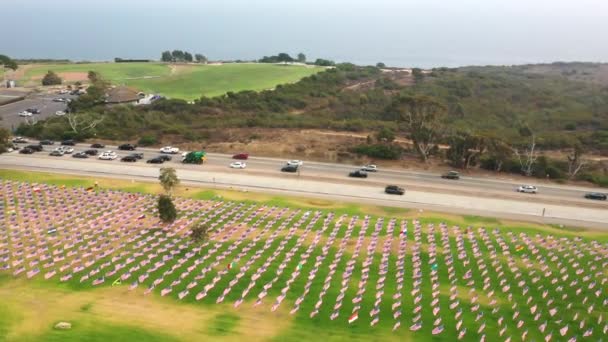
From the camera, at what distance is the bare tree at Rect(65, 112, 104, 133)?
82.6 metres

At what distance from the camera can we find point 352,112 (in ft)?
351

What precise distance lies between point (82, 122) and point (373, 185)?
5224 centimetres

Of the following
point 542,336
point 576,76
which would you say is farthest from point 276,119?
point 576,76

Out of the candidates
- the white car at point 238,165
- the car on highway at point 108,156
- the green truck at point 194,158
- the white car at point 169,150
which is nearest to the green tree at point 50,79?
the car on highway at point 108,156

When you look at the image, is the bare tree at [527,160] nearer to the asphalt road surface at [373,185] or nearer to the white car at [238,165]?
the asphalt road surface at [373,185]

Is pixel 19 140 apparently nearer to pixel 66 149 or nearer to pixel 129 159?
pixel 66 149

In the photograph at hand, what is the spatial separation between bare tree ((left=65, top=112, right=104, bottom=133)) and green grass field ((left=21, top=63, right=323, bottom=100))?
118ft

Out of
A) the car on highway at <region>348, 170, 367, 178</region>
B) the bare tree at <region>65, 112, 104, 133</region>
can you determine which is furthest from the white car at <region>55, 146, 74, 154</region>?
the car on highway at <region>348, 170, 367, 178</region>

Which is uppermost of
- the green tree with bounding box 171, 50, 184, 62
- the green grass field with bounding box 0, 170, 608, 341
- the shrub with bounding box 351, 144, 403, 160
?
the green tree with bounding box 171, 50, 184, 62

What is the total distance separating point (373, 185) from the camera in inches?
2386

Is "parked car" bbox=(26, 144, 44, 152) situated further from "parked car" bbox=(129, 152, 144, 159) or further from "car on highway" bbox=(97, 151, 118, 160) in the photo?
"parked car" bbox=(129, 152, 144, 159)

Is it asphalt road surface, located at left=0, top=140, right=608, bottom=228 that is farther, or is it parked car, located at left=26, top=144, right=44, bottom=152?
parked car, located at left=26, top=144, right=44, bottom=152

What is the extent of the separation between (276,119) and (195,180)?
36421mm

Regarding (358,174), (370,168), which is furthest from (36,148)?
(370,168)
